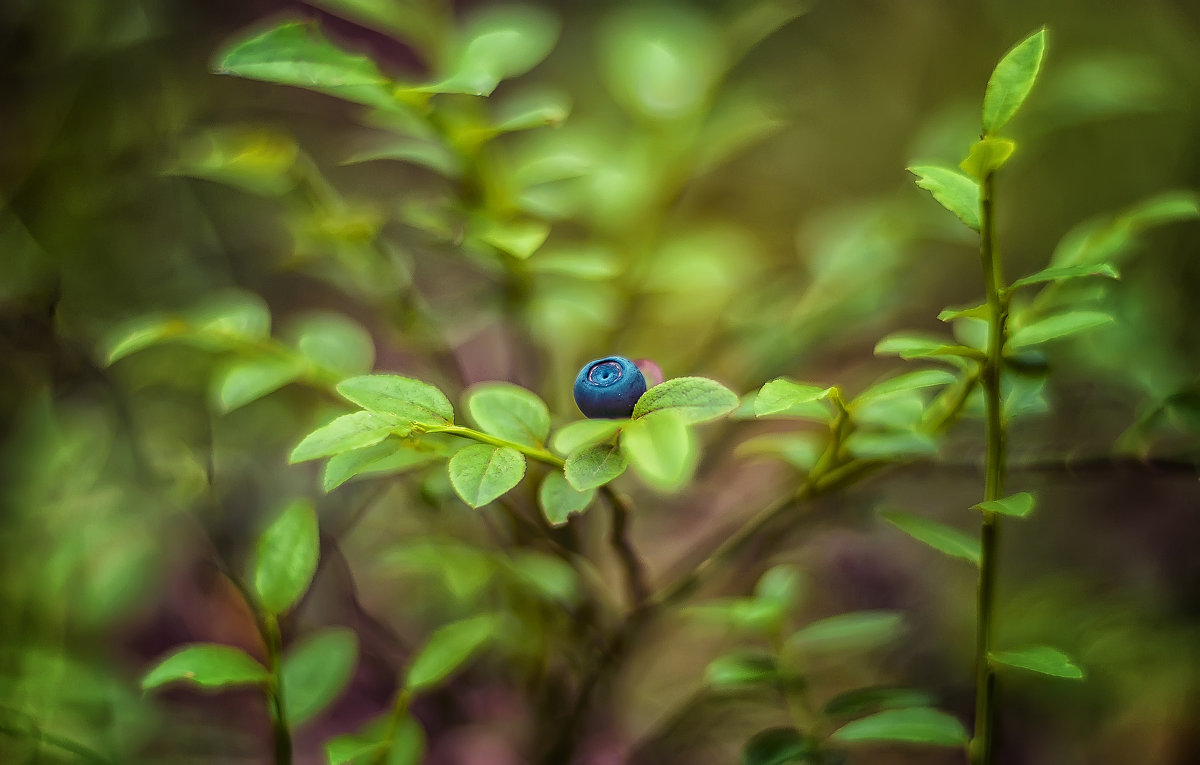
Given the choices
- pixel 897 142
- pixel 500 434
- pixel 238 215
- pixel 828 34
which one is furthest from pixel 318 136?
pixel 500 434

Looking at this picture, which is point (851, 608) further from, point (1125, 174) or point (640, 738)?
point (1125, 174)

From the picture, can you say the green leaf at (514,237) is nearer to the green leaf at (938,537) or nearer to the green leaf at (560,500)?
the green leaf at (560,500)

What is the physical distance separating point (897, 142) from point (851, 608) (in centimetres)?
114

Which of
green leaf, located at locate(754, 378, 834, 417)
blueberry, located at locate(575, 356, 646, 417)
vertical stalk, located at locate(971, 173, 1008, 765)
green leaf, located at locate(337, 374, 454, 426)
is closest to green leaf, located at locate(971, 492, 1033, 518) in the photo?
vertical stalk, located at locate(971, 173, 1008, 765)

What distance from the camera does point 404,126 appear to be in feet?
2.47

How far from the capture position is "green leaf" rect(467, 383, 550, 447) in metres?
0.53

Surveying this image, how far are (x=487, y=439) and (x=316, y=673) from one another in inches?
13.0

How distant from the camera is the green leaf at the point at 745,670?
0.63m

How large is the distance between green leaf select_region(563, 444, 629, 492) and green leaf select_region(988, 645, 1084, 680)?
280 millimetres

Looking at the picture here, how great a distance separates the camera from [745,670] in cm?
65

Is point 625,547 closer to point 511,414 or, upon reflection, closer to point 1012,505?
point 511,414

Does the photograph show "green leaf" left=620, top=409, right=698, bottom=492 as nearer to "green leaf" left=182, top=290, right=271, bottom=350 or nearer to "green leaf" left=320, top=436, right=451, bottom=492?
"green leaf" left=320, top=436, right=451, bottom=492

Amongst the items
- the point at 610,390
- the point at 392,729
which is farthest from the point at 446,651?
the point at 610,390

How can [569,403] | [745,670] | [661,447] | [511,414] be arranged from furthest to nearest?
[569,403] < [745,670] < [511,414] < [661,447]
